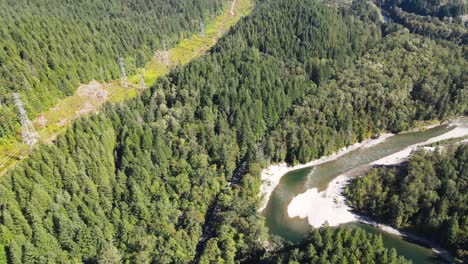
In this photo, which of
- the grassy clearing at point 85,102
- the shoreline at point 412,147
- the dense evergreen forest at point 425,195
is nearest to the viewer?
the dense evergreen forest at point 425,195

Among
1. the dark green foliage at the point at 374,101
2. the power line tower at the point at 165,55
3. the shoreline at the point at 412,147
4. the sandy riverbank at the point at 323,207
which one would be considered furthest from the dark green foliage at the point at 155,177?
the shoreline at the point at 412,147

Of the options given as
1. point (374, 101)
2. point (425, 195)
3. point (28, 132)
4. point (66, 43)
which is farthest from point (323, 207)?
point (66, 43)

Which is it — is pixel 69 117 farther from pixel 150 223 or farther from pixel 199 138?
pixel 150 223

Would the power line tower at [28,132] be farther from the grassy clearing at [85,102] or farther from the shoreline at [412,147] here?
the shoreline at [412,147]

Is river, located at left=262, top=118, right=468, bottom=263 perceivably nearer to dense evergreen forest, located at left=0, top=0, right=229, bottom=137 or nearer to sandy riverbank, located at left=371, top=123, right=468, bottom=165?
sandy riverbank, located at left=371, top=123, right=468, bottom=165

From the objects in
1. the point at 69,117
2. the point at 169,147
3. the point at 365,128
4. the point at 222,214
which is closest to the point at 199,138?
the point at 169,147

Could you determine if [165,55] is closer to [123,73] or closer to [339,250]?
[123,73]
